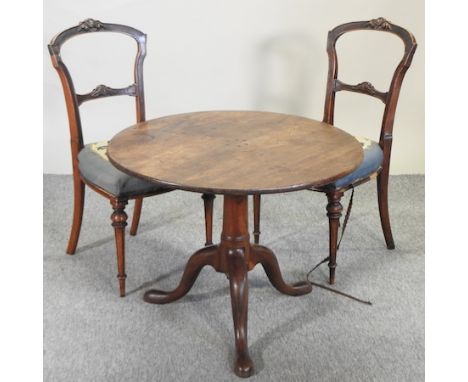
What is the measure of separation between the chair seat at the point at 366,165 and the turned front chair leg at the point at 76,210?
1.10 meters

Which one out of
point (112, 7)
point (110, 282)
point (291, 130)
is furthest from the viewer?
point (112, 7)

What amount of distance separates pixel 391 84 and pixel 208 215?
1.02m

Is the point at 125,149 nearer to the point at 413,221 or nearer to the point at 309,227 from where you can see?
the point at 309,227

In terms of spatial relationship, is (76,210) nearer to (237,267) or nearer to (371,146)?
(237,267)

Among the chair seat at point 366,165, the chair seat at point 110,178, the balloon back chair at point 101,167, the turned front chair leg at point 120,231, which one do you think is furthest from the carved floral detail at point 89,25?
the chair seat at point 366,165

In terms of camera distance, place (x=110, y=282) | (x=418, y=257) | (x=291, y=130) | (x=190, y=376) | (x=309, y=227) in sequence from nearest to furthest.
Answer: (x=190, y=376) → (x=291, y=130) → (x=110, y=282) → (x=418, y=257) → (x=309, y=227)

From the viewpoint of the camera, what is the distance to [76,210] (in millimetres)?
2729

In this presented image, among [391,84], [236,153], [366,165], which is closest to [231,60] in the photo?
[391,84]

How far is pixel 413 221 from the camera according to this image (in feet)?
10.7

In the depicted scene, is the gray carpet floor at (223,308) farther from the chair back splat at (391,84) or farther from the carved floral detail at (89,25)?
the carved floral detail at (89,25)

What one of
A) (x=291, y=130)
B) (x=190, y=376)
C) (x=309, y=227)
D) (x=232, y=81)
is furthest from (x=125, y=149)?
(x=232, y=81)

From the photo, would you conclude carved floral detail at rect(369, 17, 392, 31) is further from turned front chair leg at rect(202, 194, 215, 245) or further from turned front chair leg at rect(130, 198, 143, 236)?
turned front chair leg at rect(130, 198, 143, 236)

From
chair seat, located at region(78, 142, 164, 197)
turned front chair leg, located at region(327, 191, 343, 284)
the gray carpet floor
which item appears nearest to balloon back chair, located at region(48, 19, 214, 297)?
chair seat, located at region(78, 142, 164, 197)

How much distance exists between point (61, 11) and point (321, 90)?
5.27 ft
